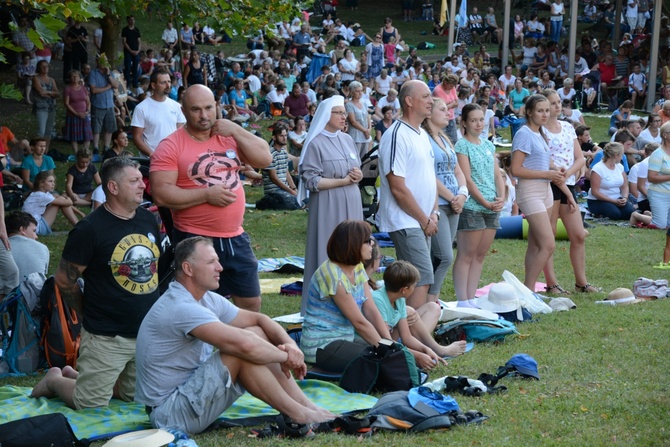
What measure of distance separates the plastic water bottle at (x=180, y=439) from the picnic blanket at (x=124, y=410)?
46cm

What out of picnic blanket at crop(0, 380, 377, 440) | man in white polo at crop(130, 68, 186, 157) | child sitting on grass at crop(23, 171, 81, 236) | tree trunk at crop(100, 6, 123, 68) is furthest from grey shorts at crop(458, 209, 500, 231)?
tree trunk at crop(100, 6, 123, 68)

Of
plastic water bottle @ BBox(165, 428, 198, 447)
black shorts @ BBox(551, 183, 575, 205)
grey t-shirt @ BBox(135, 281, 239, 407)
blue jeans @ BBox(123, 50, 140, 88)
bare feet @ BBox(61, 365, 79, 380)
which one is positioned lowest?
bare feet @ BBox(61, 365, 79, 380)

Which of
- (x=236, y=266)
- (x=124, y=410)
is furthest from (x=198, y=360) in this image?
(x=236, y=266)

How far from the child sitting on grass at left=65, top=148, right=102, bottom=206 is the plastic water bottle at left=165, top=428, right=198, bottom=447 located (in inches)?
385

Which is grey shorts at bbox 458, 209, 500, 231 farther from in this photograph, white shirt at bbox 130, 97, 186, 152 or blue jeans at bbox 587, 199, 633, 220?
blue jeans at bbox 587, 199, 633, 220

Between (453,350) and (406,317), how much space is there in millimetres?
483

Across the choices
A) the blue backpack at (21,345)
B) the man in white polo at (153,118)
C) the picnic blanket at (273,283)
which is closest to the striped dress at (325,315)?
the blue backpack at (21,345)

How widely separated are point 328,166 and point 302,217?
6923mm

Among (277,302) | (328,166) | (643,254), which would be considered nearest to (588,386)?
(328,166)

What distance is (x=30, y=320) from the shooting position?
7469 mm

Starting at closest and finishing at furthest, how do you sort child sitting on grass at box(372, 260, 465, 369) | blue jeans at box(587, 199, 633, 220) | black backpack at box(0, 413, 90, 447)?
black backpack at box(0, 413, 90, 447)
child sitting on grass at box(372, 260, 465, 369)
blue jeans at box(587, 199, 633, 220)

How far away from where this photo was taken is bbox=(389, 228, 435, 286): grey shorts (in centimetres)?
778

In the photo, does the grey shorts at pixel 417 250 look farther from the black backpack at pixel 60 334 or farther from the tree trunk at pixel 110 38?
the tree trunk at pixel 110 38

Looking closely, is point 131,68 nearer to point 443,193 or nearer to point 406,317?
point 443,193
